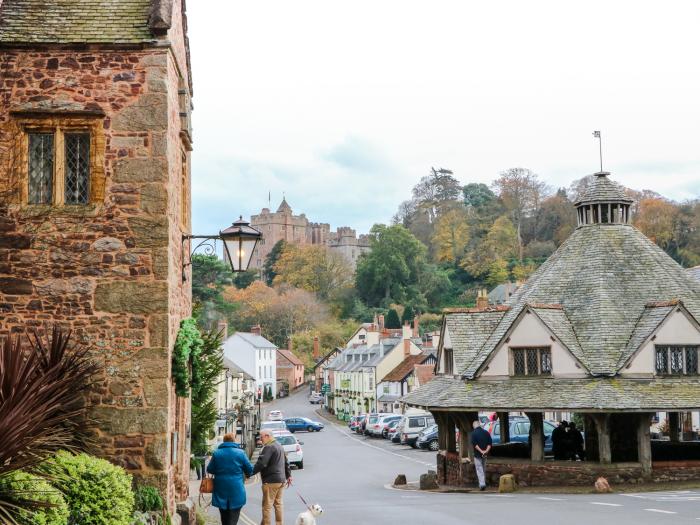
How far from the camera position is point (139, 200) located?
13266 mm

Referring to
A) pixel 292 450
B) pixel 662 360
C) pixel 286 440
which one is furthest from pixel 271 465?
pixel 286 440

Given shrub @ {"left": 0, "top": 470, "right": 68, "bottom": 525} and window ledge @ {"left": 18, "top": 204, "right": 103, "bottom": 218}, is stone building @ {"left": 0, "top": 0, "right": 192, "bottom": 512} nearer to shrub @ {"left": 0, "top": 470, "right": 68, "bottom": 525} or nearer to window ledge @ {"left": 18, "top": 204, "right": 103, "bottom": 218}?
window ledge @ {"left": 18, "top": 204, "right": 103, "bottom": 218}

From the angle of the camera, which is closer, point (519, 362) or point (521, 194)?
point (519, 362)

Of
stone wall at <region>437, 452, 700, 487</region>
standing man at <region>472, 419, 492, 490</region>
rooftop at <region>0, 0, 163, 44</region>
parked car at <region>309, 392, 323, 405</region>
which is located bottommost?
parked car at <region>309, 392, 323, 405</region>

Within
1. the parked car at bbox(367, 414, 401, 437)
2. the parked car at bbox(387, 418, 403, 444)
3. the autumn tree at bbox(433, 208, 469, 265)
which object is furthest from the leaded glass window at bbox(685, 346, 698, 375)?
the autumn tree at bbox(433, 208, 469, 265)

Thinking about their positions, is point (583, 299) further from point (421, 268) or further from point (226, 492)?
point (421, 268)

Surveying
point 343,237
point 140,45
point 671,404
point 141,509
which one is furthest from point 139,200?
point 343,237

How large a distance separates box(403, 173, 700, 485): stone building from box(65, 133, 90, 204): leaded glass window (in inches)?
603

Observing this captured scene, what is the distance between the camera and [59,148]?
13.2m

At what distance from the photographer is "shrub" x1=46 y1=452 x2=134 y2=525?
1064 cm

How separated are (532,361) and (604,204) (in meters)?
7.30

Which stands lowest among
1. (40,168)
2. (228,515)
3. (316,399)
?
(316,399)

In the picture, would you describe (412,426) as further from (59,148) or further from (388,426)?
(59,148)

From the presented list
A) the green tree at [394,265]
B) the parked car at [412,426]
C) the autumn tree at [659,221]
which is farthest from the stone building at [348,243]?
the parked car at [412,426]
